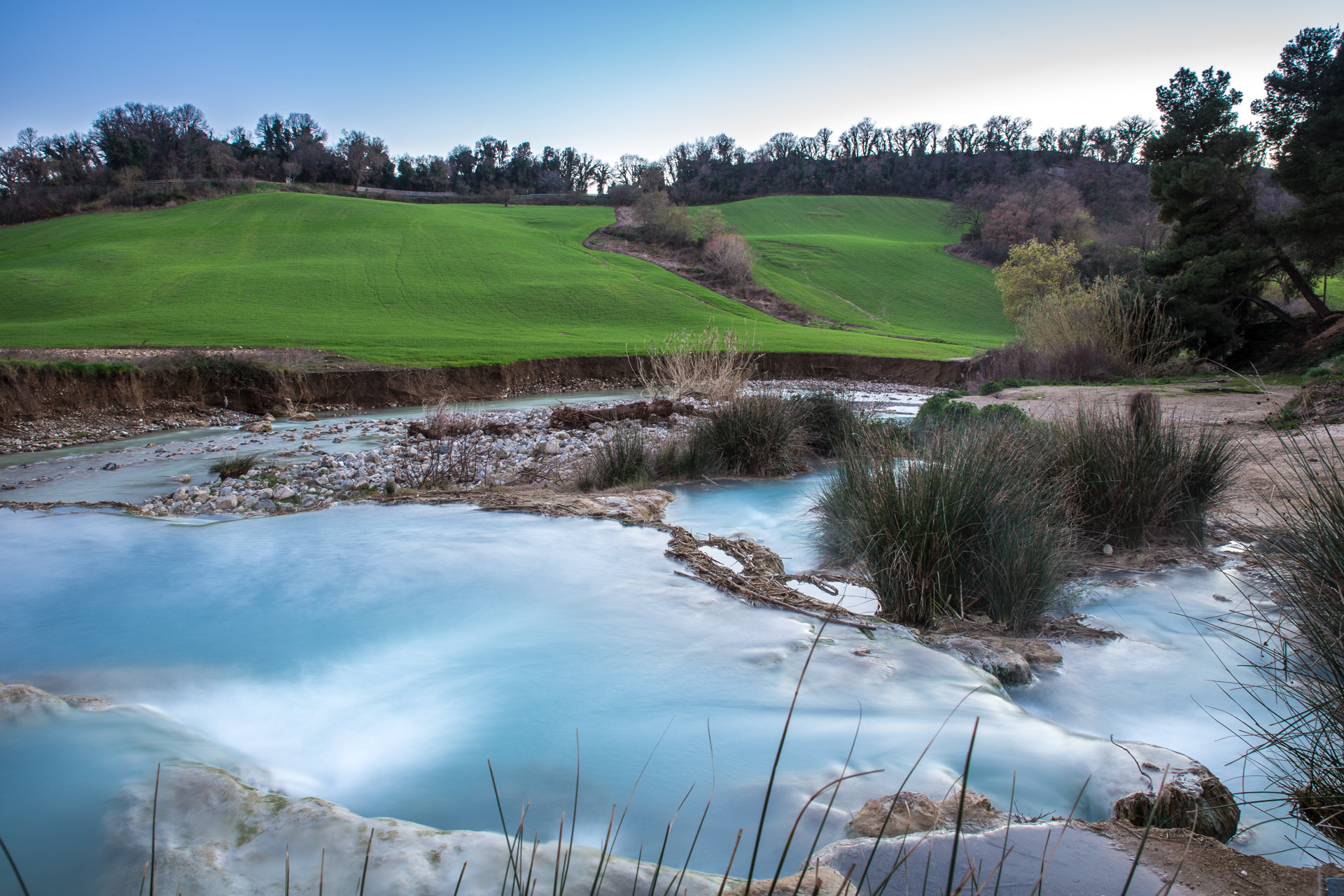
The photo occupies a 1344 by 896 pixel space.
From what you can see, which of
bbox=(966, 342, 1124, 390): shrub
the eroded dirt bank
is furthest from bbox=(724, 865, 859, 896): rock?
bbox=(966, 342, 1124, 390): shrub

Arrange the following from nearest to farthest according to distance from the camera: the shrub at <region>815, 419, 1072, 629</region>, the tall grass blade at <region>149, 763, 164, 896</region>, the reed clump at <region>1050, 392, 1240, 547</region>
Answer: the tall grass blade at <region>149, 763, 164, 896</region> < the shrub at <region>815, 419, 1072, 629</region> < the reed clump at <region>1050, 392, 1240, 547</region>

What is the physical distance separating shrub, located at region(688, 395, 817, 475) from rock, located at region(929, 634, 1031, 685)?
567 centimetres

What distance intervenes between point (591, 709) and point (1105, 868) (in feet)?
7.90

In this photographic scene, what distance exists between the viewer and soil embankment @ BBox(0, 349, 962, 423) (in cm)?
1488

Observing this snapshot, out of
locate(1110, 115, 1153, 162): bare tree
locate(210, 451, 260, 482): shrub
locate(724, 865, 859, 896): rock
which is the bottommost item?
locate(210, 451, 260, 482): shrub

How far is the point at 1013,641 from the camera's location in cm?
451

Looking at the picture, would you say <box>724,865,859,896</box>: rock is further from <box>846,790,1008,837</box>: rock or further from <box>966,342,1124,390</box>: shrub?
<box>966,342,1124,390</box>: shrub

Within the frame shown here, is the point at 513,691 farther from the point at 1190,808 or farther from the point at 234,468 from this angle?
the point at 234,468

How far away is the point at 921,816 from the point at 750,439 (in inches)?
298

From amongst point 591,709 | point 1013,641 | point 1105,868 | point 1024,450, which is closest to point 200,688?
point 591,709

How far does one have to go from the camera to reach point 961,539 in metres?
4.94

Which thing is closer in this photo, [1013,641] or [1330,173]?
[1013,641]

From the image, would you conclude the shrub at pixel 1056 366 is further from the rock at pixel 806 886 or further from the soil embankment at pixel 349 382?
the rock at pixel 806 886

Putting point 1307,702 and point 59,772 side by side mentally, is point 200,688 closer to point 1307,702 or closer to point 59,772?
point 59,772
